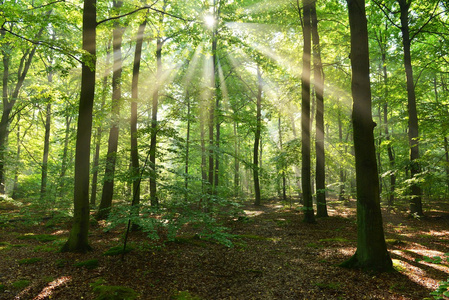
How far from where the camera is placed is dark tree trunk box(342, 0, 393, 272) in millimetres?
5148

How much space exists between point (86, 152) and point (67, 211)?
5.63 metres

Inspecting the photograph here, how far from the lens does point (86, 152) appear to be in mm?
6656

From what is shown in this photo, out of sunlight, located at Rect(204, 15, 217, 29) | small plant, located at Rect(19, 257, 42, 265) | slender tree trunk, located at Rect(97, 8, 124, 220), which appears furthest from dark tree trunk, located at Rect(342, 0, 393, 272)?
slender tree trunk, located at Rect(97, 8, 124, 220)

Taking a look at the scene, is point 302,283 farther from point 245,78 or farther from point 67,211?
point 245,78

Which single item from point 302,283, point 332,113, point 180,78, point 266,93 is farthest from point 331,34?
point 302,283

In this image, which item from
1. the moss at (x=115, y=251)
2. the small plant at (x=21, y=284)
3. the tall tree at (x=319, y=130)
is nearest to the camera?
the small plant at (x=21, y=284)

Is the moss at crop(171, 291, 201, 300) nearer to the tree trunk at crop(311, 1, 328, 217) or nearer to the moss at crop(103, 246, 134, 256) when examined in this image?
the moss at crop(103, 246, 134, 256)

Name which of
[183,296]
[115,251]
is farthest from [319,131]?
[115,251]

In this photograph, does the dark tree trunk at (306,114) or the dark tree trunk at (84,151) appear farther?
the dark tree trunk at (306,114)

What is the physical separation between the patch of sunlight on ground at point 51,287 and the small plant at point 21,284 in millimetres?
438

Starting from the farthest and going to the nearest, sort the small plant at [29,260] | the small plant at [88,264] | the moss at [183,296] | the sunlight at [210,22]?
1. the sunlight at [210,22]
2. the small plant at [29,260]
3. the small plant at [88,264]
4. the moss at [183,296]

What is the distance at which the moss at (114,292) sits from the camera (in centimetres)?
428

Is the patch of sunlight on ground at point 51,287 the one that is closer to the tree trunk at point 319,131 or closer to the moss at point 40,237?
the moss at point 40,237

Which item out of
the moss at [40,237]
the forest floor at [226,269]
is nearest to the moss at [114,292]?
the forest floor at [226,269]
